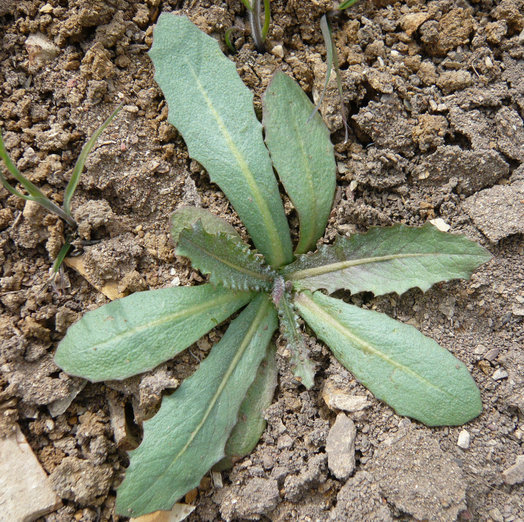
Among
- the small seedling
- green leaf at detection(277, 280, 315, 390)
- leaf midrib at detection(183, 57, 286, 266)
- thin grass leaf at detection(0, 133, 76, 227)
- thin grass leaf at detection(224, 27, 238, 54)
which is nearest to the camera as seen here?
thin grass leaf at detection(0, 133, 76, 227)

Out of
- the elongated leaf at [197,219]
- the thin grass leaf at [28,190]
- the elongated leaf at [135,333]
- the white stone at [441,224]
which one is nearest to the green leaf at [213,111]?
the elongated leaf at [197,219]

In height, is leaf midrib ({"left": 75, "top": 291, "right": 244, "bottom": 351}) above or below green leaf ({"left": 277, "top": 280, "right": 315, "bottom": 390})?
above

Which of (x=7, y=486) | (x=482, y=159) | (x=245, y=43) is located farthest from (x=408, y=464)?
(x=245, y=43)

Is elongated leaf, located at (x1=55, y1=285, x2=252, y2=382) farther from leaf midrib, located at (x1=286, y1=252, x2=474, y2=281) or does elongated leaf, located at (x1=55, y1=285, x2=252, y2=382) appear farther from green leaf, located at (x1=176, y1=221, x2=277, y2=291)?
leaf midrib, located at (x1=286, y1=252, x2=474, y2=281)

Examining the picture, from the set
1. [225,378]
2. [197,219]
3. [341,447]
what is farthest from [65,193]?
[341,447]

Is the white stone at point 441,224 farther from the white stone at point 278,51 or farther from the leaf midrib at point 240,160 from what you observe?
the white stone at point 278,51

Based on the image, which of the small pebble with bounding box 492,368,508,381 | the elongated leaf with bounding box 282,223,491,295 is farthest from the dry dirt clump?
the elongated leaf with bounding box 282,223,491,295

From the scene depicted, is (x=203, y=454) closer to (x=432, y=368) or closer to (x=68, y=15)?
(x=432, y=368)
